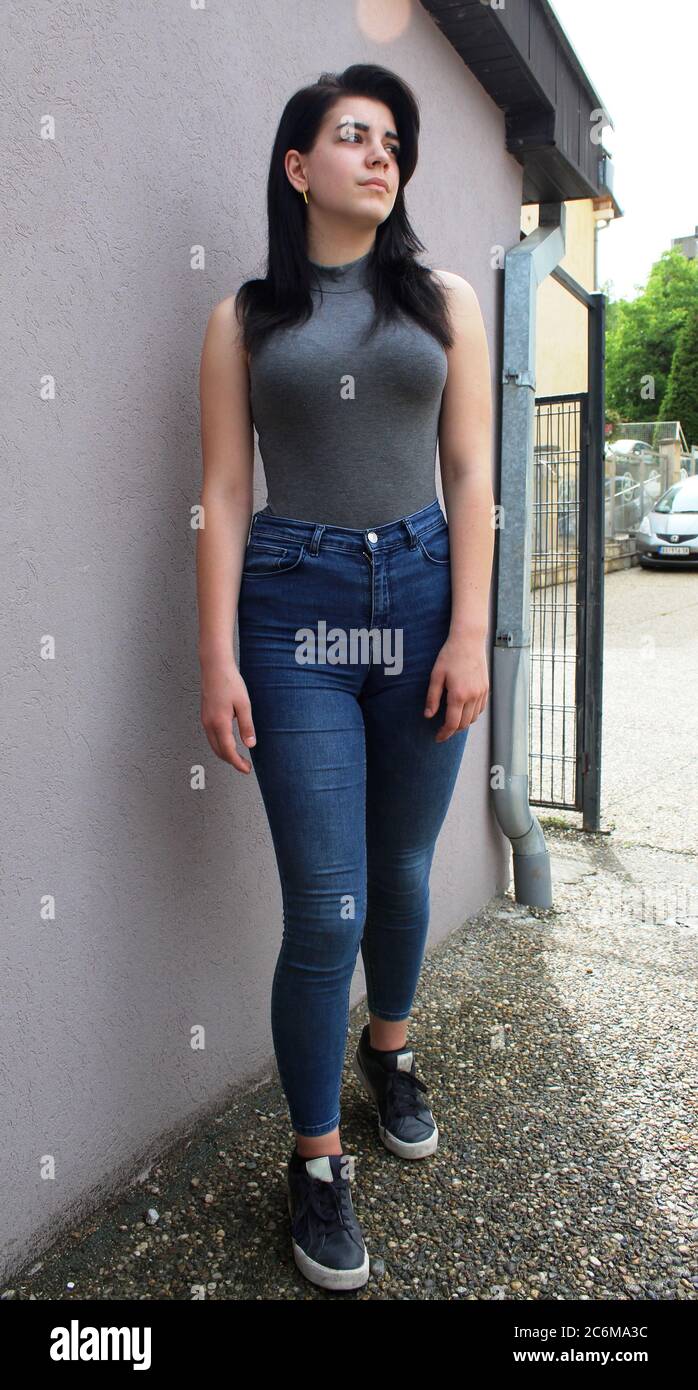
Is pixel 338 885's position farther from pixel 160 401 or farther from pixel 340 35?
pixel 340 35

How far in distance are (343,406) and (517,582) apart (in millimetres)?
1945

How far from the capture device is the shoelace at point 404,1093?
7.61ft

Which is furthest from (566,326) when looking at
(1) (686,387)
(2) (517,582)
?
(1) (686,387)

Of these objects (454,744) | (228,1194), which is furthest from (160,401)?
(228,1194)

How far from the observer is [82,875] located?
1960 millimetres

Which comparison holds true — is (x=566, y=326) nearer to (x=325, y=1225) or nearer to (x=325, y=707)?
(x=325, y=707)

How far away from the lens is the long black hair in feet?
6.26

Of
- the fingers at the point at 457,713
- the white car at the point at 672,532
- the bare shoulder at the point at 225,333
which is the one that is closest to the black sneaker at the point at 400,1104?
the fingers at the point at 457,713

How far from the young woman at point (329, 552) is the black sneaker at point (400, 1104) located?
29 centimetres

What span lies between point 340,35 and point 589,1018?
2.61 m

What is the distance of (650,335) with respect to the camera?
3934 cm

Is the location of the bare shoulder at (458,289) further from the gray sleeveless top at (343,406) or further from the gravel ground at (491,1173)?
the gravel ground at (491,1173)

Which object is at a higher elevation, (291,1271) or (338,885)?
(338,885)
